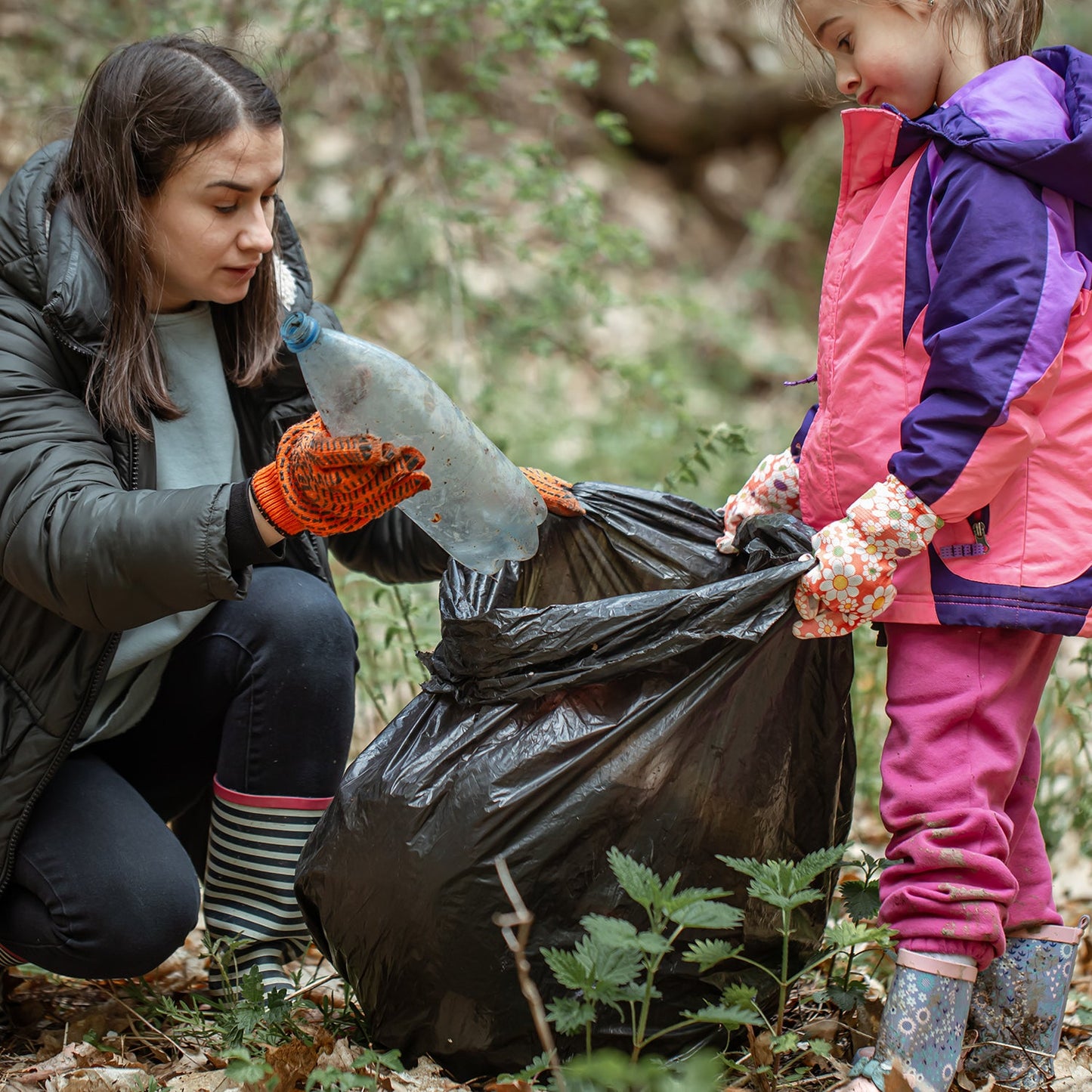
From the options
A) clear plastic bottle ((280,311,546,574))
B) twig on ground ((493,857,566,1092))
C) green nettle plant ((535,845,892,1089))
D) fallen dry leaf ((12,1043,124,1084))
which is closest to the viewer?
twig on ground ((493,857,566,1092))

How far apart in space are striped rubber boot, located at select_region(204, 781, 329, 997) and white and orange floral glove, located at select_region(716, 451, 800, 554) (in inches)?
33.1

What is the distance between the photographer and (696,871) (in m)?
1.56

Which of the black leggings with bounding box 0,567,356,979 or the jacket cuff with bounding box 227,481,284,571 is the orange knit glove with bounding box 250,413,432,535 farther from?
the black leggings with bounding box 0,567,356,979

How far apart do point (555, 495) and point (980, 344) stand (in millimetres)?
687

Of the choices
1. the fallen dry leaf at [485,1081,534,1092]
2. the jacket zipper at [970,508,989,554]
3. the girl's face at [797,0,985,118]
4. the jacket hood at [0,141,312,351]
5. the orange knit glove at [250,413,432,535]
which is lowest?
the fallen dry leaf at [485,1081,534,1092]

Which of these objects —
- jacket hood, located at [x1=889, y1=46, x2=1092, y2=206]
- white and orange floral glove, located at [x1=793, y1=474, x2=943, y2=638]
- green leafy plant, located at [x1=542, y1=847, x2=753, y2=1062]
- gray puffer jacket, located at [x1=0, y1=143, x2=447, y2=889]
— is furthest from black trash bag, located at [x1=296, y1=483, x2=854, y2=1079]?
jacket hood, located at [x1=889, y1=46, x2=1092, y2=206]

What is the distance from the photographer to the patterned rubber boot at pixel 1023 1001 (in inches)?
67.9

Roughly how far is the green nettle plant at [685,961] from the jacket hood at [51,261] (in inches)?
43.7

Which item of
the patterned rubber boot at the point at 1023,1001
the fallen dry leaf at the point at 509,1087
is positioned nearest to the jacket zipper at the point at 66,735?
the fallen dry leaf at the point at 509,1087

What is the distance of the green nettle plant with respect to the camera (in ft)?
4.21

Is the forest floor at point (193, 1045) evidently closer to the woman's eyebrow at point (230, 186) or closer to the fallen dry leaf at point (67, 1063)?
the fallen dry leaf at point (67, 1063)

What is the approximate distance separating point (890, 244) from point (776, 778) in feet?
2.50

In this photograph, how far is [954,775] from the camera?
1554mm

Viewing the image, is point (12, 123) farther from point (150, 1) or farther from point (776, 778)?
point (776, 778)
